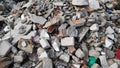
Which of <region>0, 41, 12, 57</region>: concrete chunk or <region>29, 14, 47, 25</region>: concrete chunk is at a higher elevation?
<region>29, 14, 47, 25</region>: concrete chunk

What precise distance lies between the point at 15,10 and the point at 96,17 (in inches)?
71.4

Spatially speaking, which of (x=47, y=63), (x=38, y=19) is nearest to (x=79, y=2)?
(x=38, y=19)

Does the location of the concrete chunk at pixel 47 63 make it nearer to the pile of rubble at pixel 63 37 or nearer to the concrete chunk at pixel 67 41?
the pile of rubble at pixel 63 37

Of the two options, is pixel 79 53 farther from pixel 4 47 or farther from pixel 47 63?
pixel 4 47

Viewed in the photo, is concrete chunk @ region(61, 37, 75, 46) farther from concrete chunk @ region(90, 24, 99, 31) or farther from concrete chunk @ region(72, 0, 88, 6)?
concrete chunk @ region(72, 0, 88, 6)

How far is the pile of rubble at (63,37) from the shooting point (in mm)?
3879

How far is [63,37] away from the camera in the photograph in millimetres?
4074

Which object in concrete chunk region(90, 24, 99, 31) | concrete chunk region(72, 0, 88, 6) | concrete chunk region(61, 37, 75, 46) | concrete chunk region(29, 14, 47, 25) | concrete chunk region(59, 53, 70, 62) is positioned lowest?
concrete chunk region(59, 53, 70, 62)

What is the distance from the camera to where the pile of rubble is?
388 centimetres

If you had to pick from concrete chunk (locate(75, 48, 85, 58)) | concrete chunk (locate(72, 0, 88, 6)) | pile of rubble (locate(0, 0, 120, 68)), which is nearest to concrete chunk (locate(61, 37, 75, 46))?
pile of rubble (locate(0, 0, 120, 68))

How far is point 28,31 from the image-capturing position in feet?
14.1

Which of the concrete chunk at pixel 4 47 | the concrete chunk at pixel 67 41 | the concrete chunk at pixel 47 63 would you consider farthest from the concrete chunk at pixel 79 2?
the concrete chunk at pixel 4 47

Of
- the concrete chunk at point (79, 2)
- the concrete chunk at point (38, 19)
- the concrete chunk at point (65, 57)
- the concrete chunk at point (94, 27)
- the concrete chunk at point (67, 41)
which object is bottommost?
the concrete chunk at point (65, 57)

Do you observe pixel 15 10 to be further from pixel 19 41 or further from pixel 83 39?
pixel 83 39
